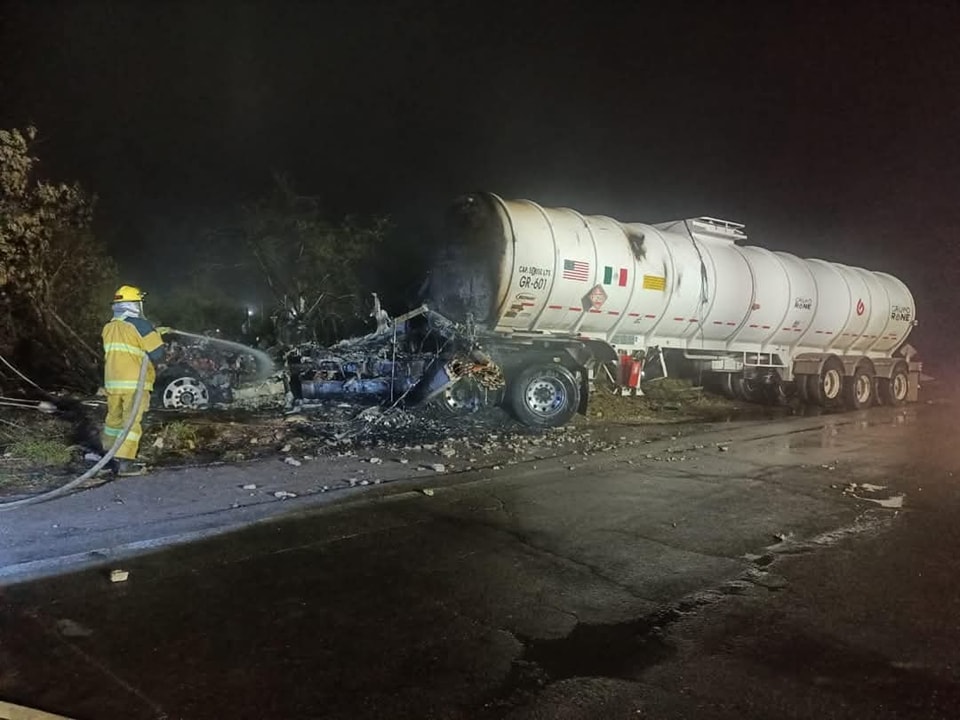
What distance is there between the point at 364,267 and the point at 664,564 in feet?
49.5

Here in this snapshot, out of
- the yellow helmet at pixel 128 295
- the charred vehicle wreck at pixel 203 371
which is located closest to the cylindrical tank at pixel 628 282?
the charred vehicle wreck at pixel 203 371

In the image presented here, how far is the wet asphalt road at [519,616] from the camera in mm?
2961

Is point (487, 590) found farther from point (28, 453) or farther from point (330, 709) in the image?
point (28, 453)

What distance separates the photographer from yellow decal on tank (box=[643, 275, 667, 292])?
1123 cm

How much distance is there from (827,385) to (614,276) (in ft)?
26.0

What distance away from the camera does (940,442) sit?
416 inches

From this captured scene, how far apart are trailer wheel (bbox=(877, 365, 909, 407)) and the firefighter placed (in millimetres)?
17314

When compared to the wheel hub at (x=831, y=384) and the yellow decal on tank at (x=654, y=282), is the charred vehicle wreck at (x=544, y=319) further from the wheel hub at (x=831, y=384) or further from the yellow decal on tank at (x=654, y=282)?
the wheel hub at (x=831, y=384)

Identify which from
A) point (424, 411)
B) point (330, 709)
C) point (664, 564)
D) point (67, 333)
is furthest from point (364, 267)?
point (330, 709)

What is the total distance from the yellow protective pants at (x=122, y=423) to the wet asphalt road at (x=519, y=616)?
74.6 inches

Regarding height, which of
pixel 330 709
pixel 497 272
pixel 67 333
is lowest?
pixel 330 709

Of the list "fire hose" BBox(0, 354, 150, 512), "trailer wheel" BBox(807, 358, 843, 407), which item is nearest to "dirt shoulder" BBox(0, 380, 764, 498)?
"fire hose" BBox(0, 354, 150, 512)

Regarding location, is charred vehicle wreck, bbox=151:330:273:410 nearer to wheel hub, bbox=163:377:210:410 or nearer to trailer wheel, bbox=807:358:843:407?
wheel hub, bbox=163:377:210:410

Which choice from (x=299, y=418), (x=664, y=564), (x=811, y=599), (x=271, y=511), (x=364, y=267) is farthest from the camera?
(x=364, y=267)
